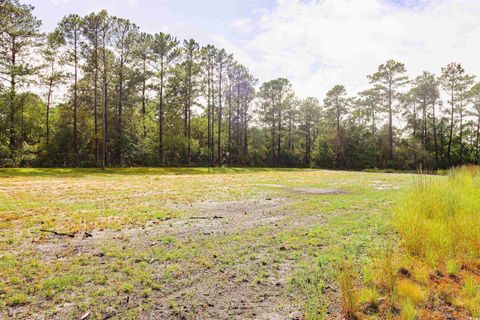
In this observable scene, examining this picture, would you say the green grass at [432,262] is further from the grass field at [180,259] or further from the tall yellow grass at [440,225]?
the grass field at [180,259]

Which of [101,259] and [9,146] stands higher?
[9,146]

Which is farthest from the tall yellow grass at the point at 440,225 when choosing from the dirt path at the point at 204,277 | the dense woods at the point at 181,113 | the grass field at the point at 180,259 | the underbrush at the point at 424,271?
the dense woods at the point at 181,113

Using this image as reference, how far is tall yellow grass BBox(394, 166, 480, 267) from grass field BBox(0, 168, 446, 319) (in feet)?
1.38

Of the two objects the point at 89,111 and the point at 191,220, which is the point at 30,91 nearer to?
the point at 89,111

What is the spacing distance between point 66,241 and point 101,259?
1198 millimetres

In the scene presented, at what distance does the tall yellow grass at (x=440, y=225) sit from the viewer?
4.15 m

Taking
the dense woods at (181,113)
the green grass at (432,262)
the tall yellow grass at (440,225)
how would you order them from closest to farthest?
the green grass at (432,262) < the tall yellow grass at (440,225) < the dense woods at (181,113)

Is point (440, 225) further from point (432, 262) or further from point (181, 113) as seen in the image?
point (181, 113)

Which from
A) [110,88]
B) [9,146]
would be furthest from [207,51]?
[9,146]

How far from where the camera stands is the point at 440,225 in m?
4.81

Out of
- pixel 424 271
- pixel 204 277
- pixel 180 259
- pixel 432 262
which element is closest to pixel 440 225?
pixel 432 262

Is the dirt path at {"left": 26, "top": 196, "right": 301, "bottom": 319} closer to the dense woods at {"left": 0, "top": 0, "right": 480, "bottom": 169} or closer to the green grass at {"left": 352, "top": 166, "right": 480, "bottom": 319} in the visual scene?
Result: the green grass at {"left": 352, "top": 166, "right": 480, "bottom": 319}

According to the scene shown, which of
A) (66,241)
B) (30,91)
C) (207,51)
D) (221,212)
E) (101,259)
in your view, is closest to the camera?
(101,259)

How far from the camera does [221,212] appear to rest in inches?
285
